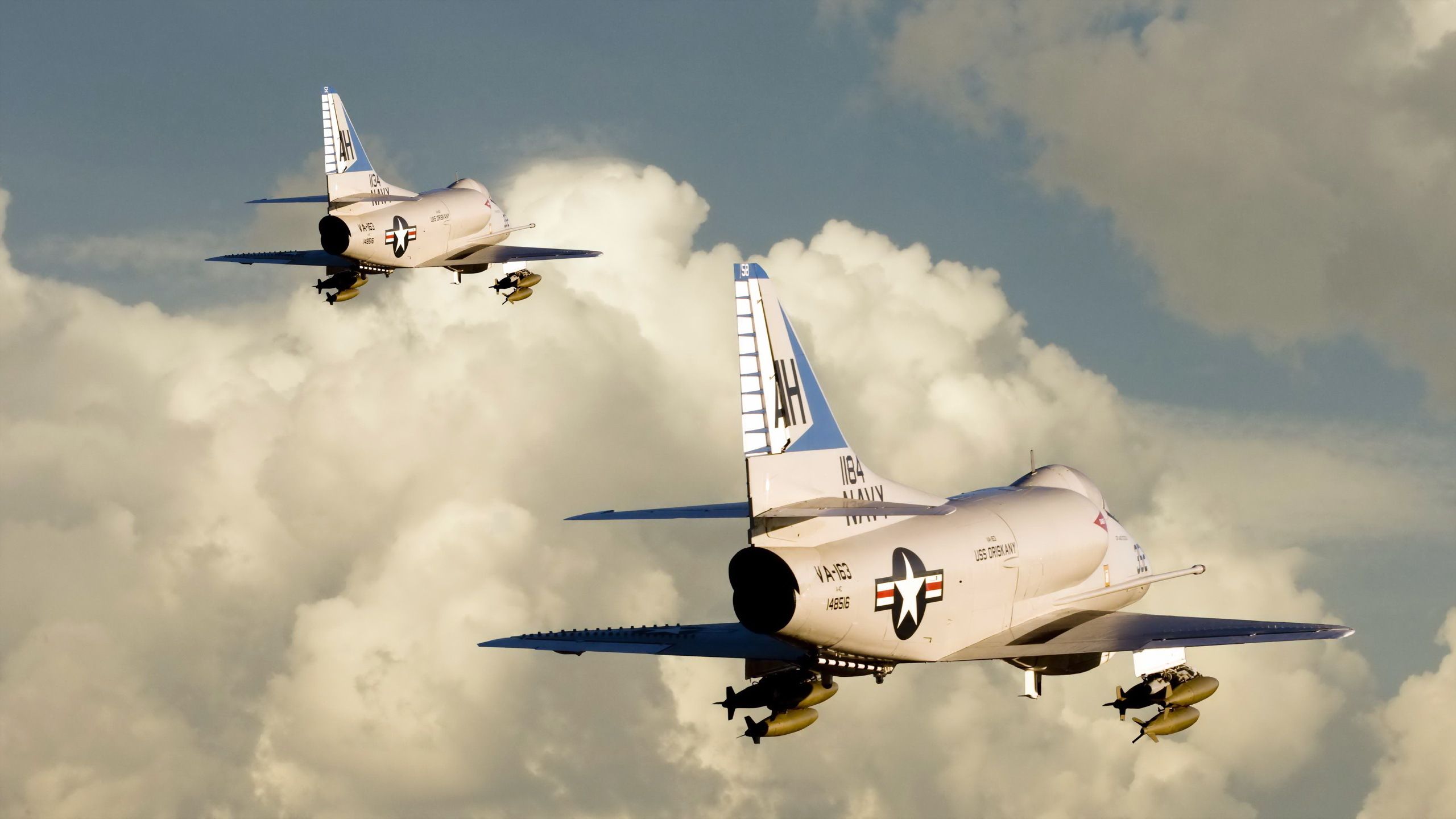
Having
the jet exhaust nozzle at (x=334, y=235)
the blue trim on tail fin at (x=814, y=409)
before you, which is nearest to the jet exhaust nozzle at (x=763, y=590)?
the blue trim on tail fin at (x=814, y=409)

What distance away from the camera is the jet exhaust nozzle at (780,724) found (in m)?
37.8

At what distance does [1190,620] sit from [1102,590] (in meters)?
3.06

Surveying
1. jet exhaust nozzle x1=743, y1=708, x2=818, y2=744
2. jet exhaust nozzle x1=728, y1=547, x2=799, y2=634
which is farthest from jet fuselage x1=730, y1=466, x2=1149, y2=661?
jet exhaust nozzle x1=743, y1=708, x2=818, y2=744

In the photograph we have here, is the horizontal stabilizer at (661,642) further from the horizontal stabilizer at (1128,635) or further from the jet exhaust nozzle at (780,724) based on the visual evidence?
the horizontal stabilizer at (1128,635)

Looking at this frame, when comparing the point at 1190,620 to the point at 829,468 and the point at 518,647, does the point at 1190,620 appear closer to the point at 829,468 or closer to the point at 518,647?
the point at 829,468

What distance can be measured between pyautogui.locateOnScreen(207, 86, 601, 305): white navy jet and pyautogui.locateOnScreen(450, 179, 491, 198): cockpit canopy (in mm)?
65

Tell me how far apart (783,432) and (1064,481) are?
1339cm

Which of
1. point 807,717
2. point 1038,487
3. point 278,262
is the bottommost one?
point 807,717

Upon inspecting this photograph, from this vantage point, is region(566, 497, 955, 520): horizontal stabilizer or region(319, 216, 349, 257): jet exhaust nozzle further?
region(319, 216, 349, 257): jet exhaust nozzle

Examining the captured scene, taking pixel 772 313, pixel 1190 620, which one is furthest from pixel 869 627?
pixel 1190 620

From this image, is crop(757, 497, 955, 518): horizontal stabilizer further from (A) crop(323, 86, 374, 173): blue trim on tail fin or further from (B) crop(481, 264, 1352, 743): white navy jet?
(A) crop(323, 86, 374, 173): blue trim on tail fin

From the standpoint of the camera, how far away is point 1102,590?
144 feet

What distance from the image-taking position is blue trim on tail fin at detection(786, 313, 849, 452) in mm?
35062

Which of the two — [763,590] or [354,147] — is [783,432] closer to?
[763,590]
